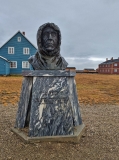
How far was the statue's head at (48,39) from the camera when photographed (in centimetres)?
340

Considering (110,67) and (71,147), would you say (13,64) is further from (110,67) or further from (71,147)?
(110,67)

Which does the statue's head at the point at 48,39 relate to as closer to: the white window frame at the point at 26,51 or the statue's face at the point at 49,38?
the statue's face at the point at 49,38

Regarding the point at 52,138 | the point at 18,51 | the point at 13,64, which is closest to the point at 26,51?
the point at 18,51

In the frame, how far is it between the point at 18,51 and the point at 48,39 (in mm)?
24932

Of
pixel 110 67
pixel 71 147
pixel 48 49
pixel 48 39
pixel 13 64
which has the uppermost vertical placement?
pixel 110 67

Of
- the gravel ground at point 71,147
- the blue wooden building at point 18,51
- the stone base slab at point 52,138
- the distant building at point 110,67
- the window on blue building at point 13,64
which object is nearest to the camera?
the gravel ground at point 71,147

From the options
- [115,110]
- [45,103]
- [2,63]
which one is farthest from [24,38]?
[45,103]

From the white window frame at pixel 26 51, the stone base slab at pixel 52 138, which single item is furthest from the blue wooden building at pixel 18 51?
the stone base slab at pixel 52 138

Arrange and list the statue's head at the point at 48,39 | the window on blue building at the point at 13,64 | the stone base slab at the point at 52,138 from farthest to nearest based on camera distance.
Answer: the window on blue building at the point at 13,64
the statue's head at the point at 48,39
the stone base slab at the point at 52,138

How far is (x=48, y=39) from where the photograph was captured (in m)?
3.45

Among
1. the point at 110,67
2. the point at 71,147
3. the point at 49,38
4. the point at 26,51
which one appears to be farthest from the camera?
the point at 110,67

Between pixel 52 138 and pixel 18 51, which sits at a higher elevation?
pixel 18 51

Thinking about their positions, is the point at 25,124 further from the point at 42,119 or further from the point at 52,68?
the point at 52,68

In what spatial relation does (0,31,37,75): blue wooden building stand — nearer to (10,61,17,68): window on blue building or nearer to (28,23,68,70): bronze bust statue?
(10,61,17,68): window on blue building
